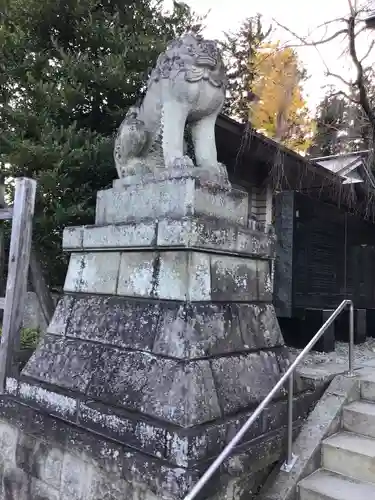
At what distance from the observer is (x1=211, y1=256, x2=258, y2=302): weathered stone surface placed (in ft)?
9.04

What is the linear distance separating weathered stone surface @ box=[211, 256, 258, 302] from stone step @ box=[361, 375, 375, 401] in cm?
123

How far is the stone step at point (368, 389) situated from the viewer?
11.1ft

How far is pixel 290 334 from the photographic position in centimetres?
547

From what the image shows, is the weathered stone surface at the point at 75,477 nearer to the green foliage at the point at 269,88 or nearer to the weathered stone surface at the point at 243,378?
the weathered stone surface at the point at 243,378

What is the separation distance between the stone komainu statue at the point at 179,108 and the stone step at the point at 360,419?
2081mm

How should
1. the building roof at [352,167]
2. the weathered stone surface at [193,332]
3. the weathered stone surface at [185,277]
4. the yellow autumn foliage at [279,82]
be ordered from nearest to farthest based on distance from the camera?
1. the weathered stone surface at [193,332]
2. the weathered stone surface at [185,277]
3. the yellow autumn foliage at [279,82]
4. the building roof at [352,167]

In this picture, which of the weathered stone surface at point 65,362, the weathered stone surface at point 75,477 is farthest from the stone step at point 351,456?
the weathered stone surface at point 65,362

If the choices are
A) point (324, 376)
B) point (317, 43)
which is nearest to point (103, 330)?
point (324, 376)

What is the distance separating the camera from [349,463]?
282 centimetres

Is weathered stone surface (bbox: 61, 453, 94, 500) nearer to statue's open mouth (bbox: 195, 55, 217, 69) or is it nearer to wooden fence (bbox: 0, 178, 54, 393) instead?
wooden fence (bbox: 0, 178, 54, 393)

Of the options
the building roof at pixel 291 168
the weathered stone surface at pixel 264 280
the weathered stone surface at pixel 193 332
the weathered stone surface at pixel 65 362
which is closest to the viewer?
the weathered stone surface at pixel 193 332

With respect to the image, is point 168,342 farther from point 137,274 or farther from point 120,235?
point 120,235

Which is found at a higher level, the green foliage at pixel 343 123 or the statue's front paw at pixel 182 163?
the green foliage at pixel 343 123

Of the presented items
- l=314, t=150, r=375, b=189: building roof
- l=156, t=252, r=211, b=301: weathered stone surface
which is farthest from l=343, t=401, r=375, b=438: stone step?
l=314, t=150, r=375, b=189: building roof
